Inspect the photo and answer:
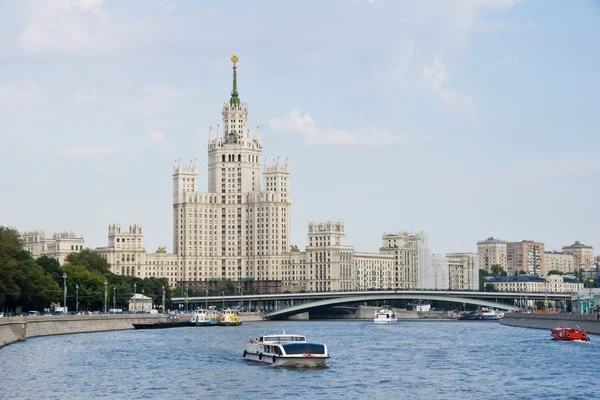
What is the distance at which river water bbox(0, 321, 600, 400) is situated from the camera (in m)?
68.9

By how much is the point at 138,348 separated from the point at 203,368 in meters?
23.1

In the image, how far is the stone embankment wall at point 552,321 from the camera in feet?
411

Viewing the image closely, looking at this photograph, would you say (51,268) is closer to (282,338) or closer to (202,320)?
(202,320)

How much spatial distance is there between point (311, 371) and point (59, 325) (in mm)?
56169

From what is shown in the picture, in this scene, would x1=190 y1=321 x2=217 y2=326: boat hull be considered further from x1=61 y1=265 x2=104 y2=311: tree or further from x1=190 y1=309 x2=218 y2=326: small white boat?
x1=61 y1=265 x2=104 y2=311: tree

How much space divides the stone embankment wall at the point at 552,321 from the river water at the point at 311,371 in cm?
814

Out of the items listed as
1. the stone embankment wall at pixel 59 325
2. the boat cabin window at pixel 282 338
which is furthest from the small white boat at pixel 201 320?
the boat cabin window at pixel 282 338

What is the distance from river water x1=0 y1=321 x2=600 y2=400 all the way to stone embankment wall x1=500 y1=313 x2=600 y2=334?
26.7ft

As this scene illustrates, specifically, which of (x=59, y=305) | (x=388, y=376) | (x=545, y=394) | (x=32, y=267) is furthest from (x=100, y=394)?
(x=59, y=305)

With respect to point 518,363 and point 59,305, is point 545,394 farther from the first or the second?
point 59,305

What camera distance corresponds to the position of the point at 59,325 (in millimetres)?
130375

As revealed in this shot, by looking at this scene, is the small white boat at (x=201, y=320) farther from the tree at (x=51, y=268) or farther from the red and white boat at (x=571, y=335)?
the red and white boat at (x=571, y=335)

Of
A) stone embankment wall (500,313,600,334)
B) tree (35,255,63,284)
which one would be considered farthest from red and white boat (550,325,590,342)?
tree (35,255,63,284)

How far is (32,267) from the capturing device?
15675cm
